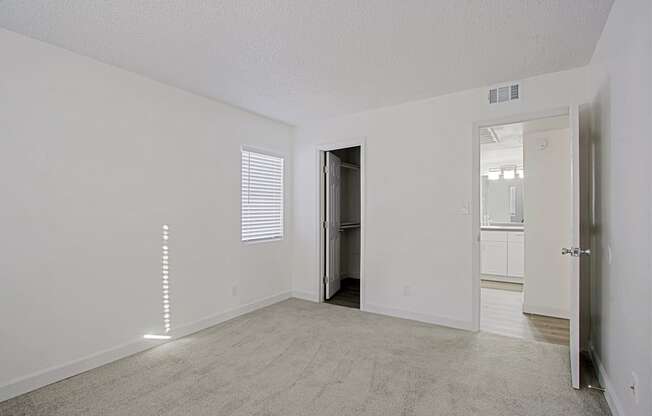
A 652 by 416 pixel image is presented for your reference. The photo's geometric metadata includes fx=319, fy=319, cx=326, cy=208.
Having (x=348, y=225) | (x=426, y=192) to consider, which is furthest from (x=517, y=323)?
(x=348, y=225)

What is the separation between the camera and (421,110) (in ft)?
12.2

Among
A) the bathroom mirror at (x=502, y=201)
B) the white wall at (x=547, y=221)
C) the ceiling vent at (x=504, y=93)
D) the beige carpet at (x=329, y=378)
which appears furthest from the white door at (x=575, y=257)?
the bathroom mirror at (x=502, y=201)

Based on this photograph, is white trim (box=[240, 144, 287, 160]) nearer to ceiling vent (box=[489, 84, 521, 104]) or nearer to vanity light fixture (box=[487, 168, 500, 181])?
ceiling vent (box=[489, 84, 521, 104])

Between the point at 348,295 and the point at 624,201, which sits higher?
the point at 624,201

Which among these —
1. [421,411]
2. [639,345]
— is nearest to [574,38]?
[639,345]

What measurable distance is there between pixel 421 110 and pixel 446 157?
64 centimetres

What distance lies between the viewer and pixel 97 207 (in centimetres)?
266

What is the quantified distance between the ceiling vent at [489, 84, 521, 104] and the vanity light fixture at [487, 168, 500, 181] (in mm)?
4136

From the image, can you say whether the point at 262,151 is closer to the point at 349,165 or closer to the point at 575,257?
the point at 349,165

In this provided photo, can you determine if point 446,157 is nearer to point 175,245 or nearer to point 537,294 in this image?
point 537,294

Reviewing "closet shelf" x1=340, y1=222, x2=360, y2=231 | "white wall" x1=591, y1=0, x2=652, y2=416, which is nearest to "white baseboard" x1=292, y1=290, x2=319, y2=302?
"closet shelf" x1=340, y1=222, x2=360, y2=231

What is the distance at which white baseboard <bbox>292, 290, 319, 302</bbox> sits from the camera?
455 centimetres

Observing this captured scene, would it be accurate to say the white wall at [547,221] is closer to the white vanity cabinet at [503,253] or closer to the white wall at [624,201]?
the white wall at [624,201]

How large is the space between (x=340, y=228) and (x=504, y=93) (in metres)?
2.99
